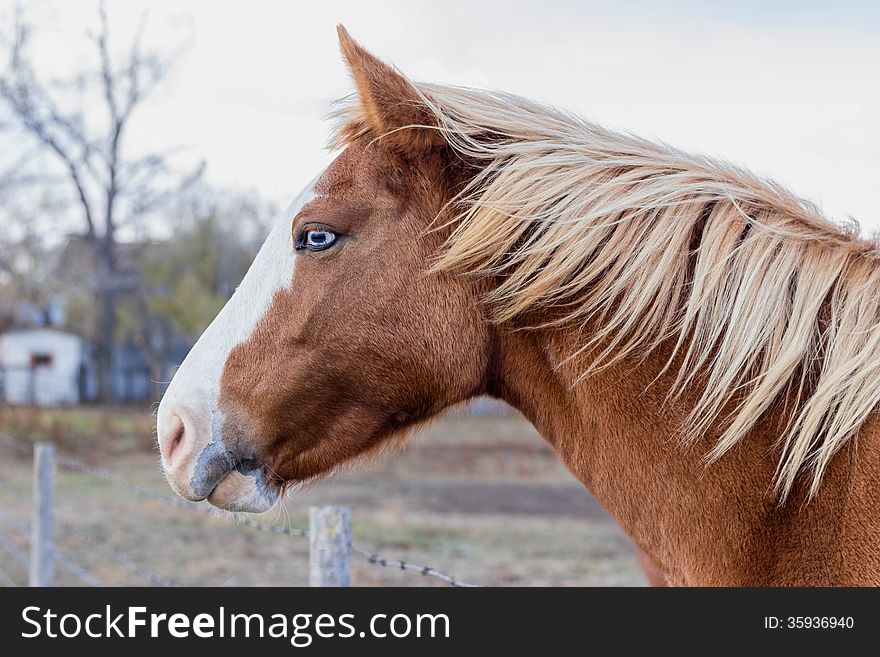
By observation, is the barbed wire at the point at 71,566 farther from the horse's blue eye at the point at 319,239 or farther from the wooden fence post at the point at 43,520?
the horse's blue eye at the point at 319,239

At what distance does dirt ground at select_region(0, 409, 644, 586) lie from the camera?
8.02m

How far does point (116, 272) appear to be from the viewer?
2778cm

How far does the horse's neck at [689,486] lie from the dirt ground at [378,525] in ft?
1.69

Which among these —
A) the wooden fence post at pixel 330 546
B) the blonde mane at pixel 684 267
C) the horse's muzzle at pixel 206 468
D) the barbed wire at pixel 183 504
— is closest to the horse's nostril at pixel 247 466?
the horse's muzzle at pixel 206 468

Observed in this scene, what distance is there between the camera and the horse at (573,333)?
62.9 inches

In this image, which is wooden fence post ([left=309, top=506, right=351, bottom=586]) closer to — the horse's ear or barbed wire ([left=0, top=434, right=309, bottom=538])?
barbed wire ([left=0, top=434, right=309, bottom=538])

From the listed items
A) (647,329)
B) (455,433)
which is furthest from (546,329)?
(455,433)

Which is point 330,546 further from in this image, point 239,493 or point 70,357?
point 70,357

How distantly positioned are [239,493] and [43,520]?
4.20 m

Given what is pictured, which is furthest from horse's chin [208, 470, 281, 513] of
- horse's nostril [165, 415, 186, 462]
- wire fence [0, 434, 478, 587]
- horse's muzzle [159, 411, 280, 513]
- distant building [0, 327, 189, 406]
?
distant building [0, 327, 189, 406]

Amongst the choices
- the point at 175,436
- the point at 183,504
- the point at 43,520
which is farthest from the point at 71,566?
the point at 175,436

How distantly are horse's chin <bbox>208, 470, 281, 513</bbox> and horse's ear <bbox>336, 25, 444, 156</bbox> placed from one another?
93cm

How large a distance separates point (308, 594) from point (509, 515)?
9.64 m

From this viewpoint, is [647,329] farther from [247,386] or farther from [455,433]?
[455,433]
